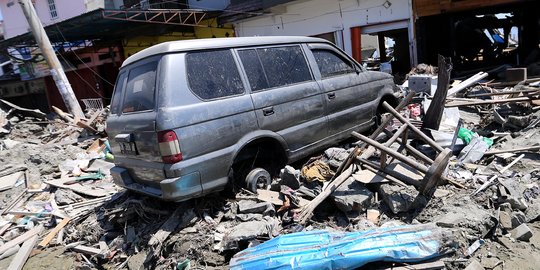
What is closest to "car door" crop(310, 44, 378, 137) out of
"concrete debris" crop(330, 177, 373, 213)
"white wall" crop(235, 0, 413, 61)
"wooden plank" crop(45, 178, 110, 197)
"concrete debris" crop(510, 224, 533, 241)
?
"concrete debris" crop(330, 177, 373, 213)

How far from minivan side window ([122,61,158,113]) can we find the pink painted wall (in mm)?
18360

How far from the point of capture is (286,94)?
14.5 ft

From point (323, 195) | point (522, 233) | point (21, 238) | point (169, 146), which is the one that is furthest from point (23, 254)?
point (522, 233)

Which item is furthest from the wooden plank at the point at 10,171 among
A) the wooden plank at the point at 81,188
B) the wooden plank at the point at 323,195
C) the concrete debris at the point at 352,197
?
the concrete debris at the point at 352,197

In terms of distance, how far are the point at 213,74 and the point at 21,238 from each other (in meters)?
3.69

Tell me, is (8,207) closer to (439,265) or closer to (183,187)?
(183,187)

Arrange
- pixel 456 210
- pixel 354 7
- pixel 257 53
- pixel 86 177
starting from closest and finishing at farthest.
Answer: pixel 456 210 < pixel 257 53 < pixel 86 177 < pixel 354 7

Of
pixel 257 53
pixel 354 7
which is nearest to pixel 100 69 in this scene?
pixel 354 7

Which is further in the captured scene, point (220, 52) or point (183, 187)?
point (220, 52)

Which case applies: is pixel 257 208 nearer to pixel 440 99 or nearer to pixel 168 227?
pixel 168 227

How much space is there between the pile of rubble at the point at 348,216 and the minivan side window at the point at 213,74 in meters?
1.22

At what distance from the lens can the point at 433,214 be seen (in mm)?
3537

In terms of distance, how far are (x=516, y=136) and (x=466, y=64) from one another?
858 cm

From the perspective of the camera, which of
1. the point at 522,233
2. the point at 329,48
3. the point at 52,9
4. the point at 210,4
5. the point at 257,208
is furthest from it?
the point at 52,9
